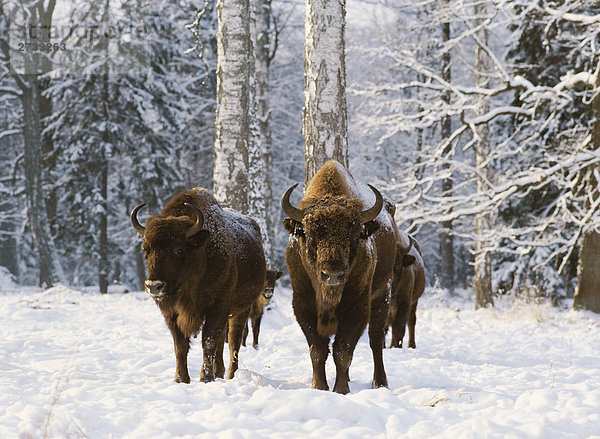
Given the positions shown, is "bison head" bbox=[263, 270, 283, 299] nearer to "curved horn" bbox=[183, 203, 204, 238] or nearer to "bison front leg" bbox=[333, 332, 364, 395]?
"curved horn" bbox=[183, 203, 204, 238]

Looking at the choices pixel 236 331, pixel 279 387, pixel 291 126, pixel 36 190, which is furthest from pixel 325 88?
pixel 291 126

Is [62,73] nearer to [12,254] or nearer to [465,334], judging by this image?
[12,254]

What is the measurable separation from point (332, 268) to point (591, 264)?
11726mm

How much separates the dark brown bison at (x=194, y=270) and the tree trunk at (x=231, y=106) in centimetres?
402

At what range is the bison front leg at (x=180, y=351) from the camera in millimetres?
5668

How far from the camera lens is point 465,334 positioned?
1170 cm

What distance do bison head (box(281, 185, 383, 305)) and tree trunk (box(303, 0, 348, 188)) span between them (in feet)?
12.0

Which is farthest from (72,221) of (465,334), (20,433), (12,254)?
(20,433)

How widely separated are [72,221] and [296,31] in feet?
45.5

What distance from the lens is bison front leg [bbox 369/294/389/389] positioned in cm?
593

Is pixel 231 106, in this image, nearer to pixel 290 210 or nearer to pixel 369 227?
pixel 290 210

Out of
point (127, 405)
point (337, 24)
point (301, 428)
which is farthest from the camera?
point (337, 24)

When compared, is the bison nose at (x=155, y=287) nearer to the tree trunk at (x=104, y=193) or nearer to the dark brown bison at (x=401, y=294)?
the dark brown bison at (x=401, y=294)

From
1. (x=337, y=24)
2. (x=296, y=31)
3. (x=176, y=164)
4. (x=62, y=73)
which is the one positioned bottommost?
(x=176, y=164)
